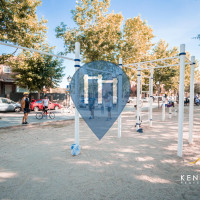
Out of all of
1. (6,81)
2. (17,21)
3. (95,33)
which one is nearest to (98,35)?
(95,33)

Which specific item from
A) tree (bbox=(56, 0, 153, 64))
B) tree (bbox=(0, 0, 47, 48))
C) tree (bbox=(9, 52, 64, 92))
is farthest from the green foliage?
tree (bbox=(9, 52, 64, 92))

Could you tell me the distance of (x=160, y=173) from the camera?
3.42 metres

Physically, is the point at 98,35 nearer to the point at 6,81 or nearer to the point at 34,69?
the point at 34,69

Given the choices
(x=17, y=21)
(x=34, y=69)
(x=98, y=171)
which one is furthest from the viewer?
(x=34, y=69)

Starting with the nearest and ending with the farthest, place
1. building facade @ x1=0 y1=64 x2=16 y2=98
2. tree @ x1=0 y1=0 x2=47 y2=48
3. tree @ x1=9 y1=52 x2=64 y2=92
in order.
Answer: tree @ x1=0 y1=0 x2=47 y2=48
tree @ x1=9 y1=52 x2=64 y2=92
building facade @ x1=0 y1=64 x2=16 y2=98

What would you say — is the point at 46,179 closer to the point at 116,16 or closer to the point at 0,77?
the point at 116,16

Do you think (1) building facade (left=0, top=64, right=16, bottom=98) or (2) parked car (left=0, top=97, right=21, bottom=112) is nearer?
(2) parked car (left=0, top=97, right=21, bottom=112)

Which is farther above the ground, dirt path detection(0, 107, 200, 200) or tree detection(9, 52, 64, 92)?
tree detection(9, 52, 64, 92)

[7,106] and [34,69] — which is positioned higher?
[34,69]

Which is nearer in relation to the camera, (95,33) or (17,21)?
(17,21)

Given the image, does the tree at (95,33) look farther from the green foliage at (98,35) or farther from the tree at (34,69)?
the tree at (34,69)

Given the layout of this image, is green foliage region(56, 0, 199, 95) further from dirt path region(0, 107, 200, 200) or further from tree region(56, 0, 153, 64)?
dirt path region(0, 107, 200, 200)

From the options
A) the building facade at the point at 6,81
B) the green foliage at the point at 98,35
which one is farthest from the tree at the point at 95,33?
the building facade at the point at 6,81

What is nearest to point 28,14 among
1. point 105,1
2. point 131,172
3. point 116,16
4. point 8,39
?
point 8,39
